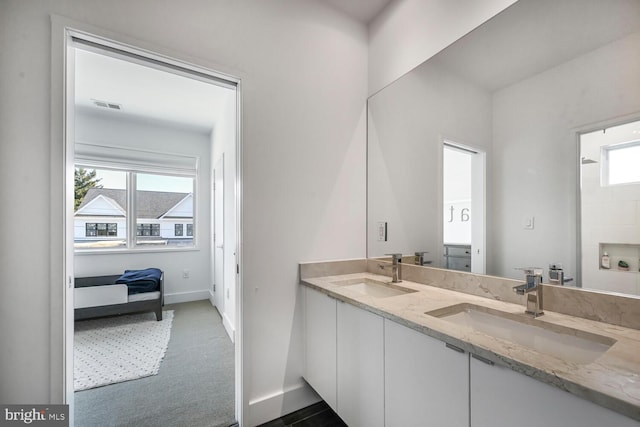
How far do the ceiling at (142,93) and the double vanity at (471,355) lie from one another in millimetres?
2293

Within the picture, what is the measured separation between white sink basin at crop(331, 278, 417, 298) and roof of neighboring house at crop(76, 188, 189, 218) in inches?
146

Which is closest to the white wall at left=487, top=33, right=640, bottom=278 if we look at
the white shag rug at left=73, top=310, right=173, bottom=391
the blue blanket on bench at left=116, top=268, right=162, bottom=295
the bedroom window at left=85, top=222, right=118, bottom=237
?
the white shag rug at left=73, top=310, right=173, bottom=391

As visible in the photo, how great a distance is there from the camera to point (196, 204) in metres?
4.49

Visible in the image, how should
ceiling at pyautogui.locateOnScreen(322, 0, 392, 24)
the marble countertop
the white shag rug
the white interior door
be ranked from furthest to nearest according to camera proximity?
1. the white interior door
2. the white shag rug
3. ceiling at pyautogui.locateOnScreen(322, 0, 392, 24)
4. the marble countertop

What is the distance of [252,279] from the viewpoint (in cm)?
165

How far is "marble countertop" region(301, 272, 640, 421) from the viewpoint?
0.59 meters

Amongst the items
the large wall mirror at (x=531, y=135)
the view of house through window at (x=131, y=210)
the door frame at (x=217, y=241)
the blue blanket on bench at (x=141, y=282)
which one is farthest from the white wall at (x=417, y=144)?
the view of house through window at (x=131, y=210)

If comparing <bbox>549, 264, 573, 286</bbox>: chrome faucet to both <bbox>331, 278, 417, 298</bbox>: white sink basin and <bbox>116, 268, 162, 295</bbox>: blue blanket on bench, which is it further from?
<bbox>116, 268, 162, 295</bbox>: blue blanket on bench

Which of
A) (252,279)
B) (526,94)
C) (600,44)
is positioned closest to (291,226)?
(252,279)

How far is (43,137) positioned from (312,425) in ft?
6.77

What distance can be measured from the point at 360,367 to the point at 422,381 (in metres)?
0.37

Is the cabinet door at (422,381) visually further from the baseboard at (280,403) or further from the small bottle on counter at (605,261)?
the baseboard at (280,403)

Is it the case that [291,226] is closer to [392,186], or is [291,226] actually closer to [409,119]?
[392,186]

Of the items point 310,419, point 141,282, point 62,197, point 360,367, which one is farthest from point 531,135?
point 141,282
